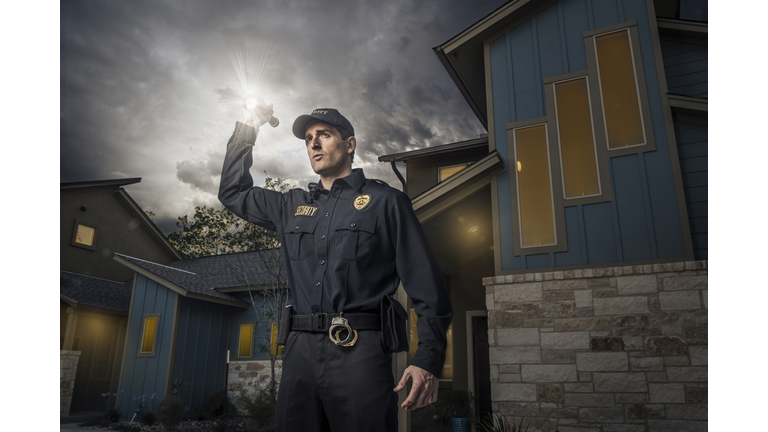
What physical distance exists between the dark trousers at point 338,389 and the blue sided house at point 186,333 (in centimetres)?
699

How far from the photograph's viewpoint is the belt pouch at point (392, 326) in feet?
5.18

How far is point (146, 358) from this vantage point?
9.39 meters

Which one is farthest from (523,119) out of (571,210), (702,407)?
(702,407)

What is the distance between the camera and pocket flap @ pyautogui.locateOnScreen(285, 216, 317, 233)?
1.87 meters

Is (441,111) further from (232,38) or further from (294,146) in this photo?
(232,38)

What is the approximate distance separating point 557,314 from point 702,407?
1424 millimetres

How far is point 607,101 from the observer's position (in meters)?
5.13

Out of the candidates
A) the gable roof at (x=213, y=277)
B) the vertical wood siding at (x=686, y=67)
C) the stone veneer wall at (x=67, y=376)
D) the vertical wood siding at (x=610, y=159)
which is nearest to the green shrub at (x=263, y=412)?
the gable roof at (x=213, y=277)

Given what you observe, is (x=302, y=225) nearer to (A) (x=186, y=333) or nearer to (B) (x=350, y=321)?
(B) (x=350, y=321)

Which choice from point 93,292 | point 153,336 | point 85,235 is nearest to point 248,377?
point 153,336

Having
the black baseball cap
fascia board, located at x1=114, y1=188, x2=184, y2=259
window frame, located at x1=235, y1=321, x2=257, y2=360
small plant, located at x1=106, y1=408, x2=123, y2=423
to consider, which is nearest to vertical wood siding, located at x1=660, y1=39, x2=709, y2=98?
the black baseball cap

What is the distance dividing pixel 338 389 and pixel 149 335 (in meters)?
9.83

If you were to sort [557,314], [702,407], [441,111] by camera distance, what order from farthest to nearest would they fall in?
1. [441,111]
2. [557,314]
3. [702,407]
